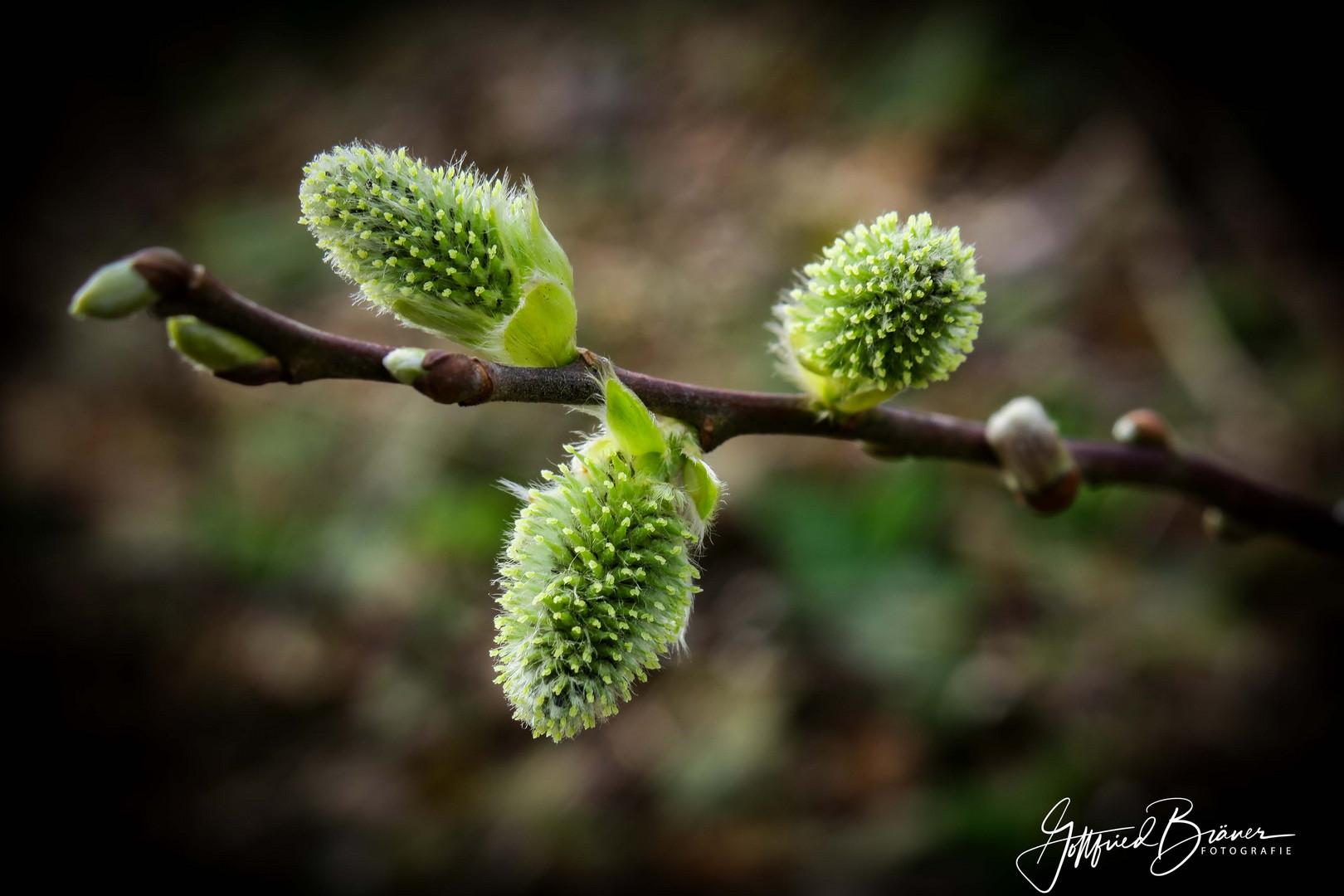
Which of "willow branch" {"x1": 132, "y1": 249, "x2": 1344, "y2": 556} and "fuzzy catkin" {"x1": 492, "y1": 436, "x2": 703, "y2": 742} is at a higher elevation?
"willow branch" {"x1": 132, "y1": 249, "x2": 1344, "y2": 556}

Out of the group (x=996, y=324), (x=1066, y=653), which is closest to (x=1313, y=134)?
(x=996, y=324)

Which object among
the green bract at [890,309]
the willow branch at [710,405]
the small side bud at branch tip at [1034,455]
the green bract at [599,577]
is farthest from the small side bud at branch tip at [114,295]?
the small side bud at branch tip at [1034,455]

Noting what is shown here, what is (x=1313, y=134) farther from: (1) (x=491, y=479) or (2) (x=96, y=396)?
(2) (x=96, y=396)

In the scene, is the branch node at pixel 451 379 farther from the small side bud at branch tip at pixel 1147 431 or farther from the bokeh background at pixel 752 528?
the bokeh background at pixel 752 528
